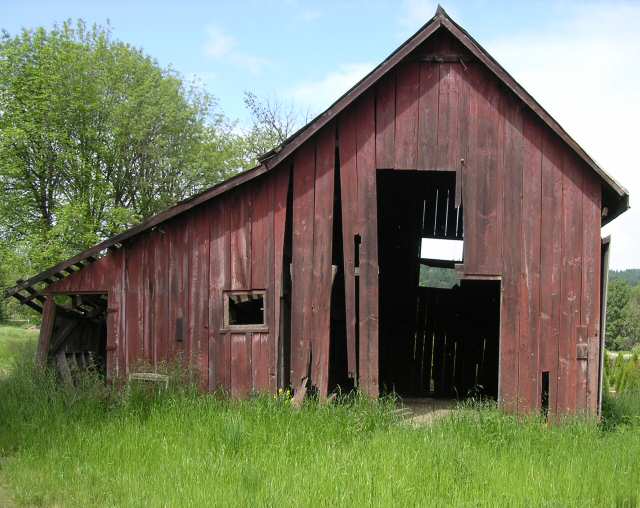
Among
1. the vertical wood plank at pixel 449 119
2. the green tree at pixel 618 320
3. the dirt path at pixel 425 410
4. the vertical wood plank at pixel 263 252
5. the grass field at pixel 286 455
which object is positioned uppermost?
the vertical wood plank at pixel 449 119

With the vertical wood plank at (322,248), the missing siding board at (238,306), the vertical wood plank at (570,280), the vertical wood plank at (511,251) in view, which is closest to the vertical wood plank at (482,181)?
the vertical wood plank at (511,251)

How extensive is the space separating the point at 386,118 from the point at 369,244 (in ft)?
6.98

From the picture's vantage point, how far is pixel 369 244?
39.7ft

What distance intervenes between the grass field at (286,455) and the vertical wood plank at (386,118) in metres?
4.03

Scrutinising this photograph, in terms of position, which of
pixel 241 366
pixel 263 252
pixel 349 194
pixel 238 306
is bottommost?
pixel 241 366

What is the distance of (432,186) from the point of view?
645 inches

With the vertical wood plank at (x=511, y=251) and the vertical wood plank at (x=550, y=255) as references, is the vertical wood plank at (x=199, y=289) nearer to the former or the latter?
the vertical wood plank at (x=511, y=251)

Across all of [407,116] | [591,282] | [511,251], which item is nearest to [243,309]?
[407,116]

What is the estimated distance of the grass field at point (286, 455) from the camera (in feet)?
25.6

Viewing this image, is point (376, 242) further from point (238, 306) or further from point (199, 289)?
point (238, 306)

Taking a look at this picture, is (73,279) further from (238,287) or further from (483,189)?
(483,189)

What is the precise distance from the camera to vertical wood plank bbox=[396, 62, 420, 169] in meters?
12.0

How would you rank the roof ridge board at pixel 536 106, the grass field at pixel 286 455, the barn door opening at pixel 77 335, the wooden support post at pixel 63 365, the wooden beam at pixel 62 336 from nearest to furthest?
the grass field at pixel 286 455, the roof ridge board at pixel 536 106, the wooden support post at pixel 63 365, the barn door opening at pixel 77 335, the wooden beam at pixel 62 336

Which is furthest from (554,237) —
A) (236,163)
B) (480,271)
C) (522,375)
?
(236,163)
